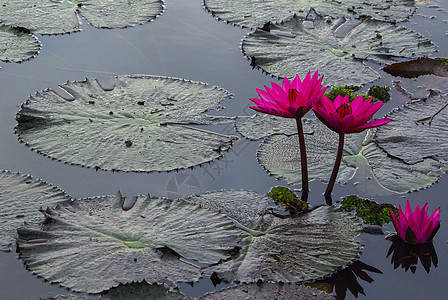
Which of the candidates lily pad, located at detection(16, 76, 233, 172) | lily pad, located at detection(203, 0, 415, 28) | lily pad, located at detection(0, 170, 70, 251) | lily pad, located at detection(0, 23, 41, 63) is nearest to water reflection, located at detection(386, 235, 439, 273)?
lily pad, located at detection(16, 76, 233, 172)

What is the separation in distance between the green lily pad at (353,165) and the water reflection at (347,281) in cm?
50

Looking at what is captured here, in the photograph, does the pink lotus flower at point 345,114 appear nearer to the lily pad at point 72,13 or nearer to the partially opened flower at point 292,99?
the partially opened flower at point 292,99

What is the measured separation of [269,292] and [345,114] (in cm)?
78

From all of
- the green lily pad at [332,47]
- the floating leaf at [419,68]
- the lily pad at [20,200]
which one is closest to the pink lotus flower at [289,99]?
the lily pad at [20,200]

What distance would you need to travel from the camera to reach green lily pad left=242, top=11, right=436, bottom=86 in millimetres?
3668

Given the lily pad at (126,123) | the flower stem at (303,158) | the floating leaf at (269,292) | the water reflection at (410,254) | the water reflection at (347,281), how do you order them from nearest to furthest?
the floating leaf at (269,292), the water reflection at (347,281), the water reflection at (410,254), the flower stem at (303,158), the lily pad at (126,123)

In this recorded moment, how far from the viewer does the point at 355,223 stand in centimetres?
245

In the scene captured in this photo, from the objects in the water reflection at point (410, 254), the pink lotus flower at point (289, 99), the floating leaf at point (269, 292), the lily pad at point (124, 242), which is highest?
the pink lotus flower at point (289, 99)

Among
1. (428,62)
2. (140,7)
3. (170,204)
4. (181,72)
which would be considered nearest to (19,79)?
(181,72)

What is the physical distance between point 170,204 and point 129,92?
1077 millimetres

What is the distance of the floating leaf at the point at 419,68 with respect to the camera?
12.1 ft

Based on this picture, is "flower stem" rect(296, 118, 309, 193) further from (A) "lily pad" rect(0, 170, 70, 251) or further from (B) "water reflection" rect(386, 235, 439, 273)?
(A) "lily pad" rect(0, 170, 70, 251)

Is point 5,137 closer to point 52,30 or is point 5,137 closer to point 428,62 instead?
point 52,30

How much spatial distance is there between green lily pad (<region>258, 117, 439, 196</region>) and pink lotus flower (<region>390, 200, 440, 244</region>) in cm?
33
